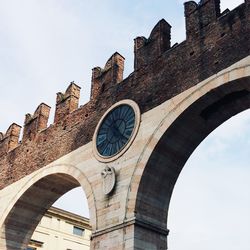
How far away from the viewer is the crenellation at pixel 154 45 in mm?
14086

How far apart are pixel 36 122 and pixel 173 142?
23.9 feet

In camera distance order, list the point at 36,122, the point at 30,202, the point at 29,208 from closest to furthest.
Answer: the point at 30,202
the point at 29,208
the point at 36,122

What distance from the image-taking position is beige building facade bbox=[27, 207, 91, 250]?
94.2 feet

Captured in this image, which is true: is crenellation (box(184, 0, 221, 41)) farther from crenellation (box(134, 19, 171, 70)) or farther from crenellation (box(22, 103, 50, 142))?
crenellation (box(22, 103, 50, 142))

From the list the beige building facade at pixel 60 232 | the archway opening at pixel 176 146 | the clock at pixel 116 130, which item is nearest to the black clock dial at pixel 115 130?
the clock at pixel 116 130

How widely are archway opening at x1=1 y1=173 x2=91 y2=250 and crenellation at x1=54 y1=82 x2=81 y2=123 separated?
7.68 ft

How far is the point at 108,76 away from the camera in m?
15.6

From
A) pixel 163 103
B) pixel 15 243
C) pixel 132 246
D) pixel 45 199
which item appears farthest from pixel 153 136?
pixel 15 243

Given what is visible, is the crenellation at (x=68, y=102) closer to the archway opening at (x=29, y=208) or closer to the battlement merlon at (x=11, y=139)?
the archway opening at (x=29, y=208)

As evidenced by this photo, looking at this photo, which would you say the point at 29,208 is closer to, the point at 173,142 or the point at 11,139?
the point at 11,139

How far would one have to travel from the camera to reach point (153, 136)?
12.4 meters

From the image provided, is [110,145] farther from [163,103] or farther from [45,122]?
[45,122]

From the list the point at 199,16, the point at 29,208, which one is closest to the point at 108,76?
the point at 199,16

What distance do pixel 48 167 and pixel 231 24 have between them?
7.75 meters
